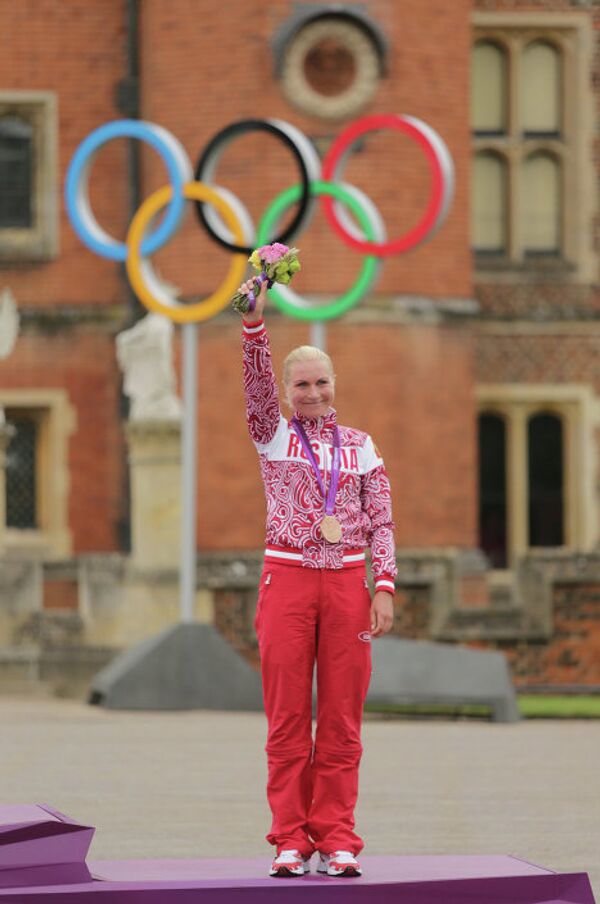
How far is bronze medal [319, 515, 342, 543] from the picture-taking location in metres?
6.93

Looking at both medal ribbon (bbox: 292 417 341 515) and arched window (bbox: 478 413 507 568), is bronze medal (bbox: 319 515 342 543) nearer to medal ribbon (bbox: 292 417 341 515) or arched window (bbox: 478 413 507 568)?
medal ribbon (bbox: 292 417 341 515)

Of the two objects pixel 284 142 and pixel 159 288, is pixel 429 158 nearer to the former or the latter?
pixel 284 142

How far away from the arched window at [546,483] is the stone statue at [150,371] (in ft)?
18.7

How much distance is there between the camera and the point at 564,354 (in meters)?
24.6

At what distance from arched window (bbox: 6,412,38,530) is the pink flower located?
58.6 feet

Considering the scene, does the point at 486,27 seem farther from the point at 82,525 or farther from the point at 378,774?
the point at 378,774

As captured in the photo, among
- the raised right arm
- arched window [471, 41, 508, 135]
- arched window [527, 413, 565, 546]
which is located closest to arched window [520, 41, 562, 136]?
arched window [471, 41, 508, 135]

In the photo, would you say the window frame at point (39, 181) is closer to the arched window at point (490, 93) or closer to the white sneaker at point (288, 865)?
the arched window at point (490, 93)

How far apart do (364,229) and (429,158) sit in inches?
29.4

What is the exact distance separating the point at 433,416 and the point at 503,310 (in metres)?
2.25

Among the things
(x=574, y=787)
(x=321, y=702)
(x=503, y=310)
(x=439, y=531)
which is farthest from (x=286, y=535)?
(x=503, y=310)

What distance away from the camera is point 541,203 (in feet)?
82.0

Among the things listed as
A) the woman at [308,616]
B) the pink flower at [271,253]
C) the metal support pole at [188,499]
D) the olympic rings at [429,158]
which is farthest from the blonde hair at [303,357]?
the olympic rings at [429,158]

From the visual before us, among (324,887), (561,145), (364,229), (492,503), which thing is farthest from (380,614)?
(561,145)
